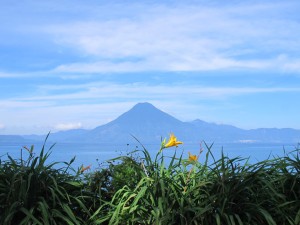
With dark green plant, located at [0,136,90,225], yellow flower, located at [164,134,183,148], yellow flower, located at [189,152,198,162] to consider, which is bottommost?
dark green plant, located at [0,136,90,225]

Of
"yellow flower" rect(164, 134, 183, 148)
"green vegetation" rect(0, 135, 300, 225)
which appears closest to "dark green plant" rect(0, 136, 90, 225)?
"green vegetation" rect(0, 135, 300, 225)

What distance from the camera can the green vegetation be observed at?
378 cm

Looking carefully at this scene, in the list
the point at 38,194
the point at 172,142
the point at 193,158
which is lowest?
the point at 38,194

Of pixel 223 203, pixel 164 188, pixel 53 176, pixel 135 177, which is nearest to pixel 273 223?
pixel 223 203

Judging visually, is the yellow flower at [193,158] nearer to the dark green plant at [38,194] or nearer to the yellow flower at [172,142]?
the yellow flower at [172,142]

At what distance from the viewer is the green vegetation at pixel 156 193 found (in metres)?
3.78

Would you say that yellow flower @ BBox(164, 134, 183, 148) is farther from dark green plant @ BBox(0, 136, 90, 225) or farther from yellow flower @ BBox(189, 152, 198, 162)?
dark green plant @ BBox(0, 136, 90, 225)

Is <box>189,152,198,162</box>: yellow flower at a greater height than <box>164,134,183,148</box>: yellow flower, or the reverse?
<box>164,134,183,148</box>: yellow flower

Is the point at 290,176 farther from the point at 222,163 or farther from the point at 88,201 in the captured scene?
the point at 88,201

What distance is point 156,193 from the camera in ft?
12.6

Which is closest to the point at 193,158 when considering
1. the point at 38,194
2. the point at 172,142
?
the point at 172,142

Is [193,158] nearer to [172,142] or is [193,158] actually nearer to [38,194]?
[172,142]

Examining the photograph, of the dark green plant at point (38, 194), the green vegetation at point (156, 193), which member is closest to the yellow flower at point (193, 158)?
the green vegetation at point (156, 193)

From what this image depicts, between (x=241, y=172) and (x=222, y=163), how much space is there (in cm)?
18
